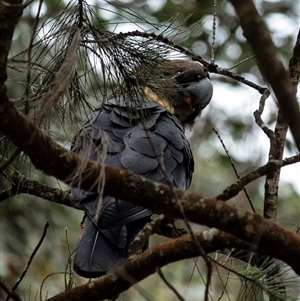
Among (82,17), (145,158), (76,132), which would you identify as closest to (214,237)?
(76,132)

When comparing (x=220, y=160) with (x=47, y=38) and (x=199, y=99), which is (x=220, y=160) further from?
(x=47, y=38)

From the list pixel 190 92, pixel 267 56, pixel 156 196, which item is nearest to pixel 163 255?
pixel 156 196

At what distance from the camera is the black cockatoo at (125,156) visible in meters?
2.26

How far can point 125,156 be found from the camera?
269cm

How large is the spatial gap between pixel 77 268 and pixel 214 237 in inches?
30.5

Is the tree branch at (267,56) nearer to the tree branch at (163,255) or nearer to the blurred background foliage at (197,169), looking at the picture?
the tree branch at (163,255)

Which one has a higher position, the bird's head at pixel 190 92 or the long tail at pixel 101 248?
the bird's head at pixel 190 92

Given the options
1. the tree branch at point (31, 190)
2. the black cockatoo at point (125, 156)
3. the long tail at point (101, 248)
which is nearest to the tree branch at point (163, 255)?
the black cockatoo at point (125, 156)

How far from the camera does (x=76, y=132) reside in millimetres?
1979

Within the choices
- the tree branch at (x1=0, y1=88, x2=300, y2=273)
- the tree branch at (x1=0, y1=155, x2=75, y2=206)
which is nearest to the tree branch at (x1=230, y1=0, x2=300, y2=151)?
the tree branch at (x1=0, y1=88, x2=300, y2=273)

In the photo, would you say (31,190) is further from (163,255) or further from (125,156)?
(163,255)

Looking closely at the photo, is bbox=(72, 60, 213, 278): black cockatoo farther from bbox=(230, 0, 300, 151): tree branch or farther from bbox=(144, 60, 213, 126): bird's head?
bbox=(230, 0, 300, 151): tree branch

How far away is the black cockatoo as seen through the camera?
2.26 meters

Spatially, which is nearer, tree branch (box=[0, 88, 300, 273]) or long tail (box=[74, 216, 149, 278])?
tree branch (box=[0, 88, 300, 273])
